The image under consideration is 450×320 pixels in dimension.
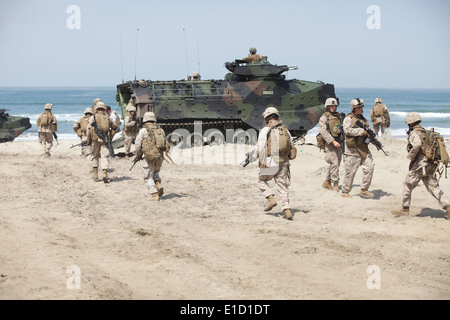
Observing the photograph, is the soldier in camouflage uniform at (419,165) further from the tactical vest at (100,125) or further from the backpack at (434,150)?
the tactical vest at (100,125)

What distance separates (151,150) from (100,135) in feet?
7.71

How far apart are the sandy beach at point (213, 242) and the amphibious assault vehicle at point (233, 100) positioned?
6.14 meters

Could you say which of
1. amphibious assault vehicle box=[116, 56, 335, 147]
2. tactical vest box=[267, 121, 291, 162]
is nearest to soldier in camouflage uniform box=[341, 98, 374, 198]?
tactical vest box=[267, 121, 291, 162]

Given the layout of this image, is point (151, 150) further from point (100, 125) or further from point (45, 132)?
point (45, 132)

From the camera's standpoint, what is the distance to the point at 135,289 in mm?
5578

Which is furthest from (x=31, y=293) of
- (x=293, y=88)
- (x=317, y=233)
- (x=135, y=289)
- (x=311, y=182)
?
(x=293, y=88)

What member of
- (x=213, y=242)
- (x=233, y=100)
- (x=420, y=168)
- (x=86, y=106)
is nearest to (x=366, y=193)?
(x=420, y=168)

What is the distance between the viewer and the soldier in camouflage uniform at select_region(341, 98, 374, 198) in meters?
9.99

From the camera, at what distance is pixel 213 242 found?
7426mm

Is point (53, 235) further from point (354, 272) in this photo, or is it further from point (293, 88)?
point (293, 88)

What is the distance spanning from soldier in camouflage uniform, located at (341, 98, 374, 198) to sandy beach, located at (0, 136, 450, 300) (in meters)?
0.46

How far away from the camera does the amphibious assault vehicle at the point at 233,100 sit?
1838 centimetres

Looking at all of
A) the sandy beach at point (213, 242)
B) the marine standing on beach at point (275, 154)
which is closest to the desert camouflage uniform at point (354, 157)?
the sandy beach at point (213, 242)
